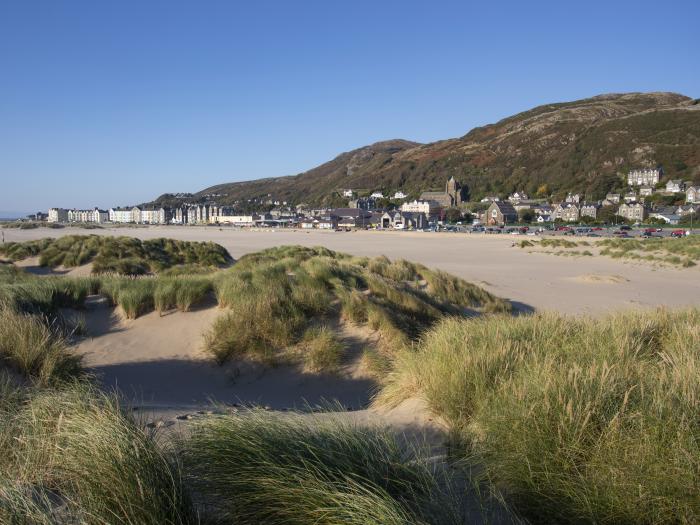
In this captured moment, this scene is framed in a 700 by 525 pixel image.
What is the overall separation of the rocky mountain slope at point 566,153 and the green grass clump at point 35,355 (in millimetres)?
110251

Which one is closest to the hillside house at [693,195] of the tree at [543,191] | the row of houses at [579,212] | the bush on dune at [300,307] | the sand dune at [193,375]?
the row of houses at [579,212]

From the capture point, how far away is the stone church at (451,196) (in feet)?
393

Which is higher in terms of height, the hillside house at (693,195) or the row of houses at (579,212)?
the hillside house at (693,195)

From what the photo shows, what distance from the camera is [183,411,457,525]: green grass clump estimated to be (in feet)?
7.22

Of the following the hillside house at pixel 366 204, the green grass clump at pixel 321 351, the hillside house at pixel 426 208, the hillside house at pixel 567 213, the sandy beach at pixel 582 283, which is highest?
the hillside house at pixel 366 204

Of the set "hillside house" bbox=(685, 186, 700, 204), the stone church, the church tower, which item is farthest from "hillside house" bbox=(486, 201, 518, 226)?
the church tower

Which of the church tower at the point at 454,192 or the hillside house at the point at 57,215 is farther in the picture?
the hillside house at the point at 57,215

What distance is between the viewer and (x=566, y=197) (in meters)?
104

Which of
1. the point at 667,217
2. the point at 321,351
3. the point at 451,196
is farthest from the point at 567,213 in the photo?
the point at 321,351

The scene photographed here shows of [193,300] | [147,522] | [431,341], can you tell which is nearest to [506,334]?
[431,341]

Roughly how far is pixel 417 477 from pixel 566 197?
11246 cm

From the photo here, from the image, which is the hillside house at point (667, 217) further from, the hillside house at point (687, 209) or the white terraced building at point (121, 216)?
the white terraced building at point (121, 216)

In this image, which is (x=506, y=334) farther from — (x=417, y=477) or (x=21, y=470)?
(x=21, y=470)

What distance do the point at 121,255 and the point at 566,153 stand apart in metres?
124
